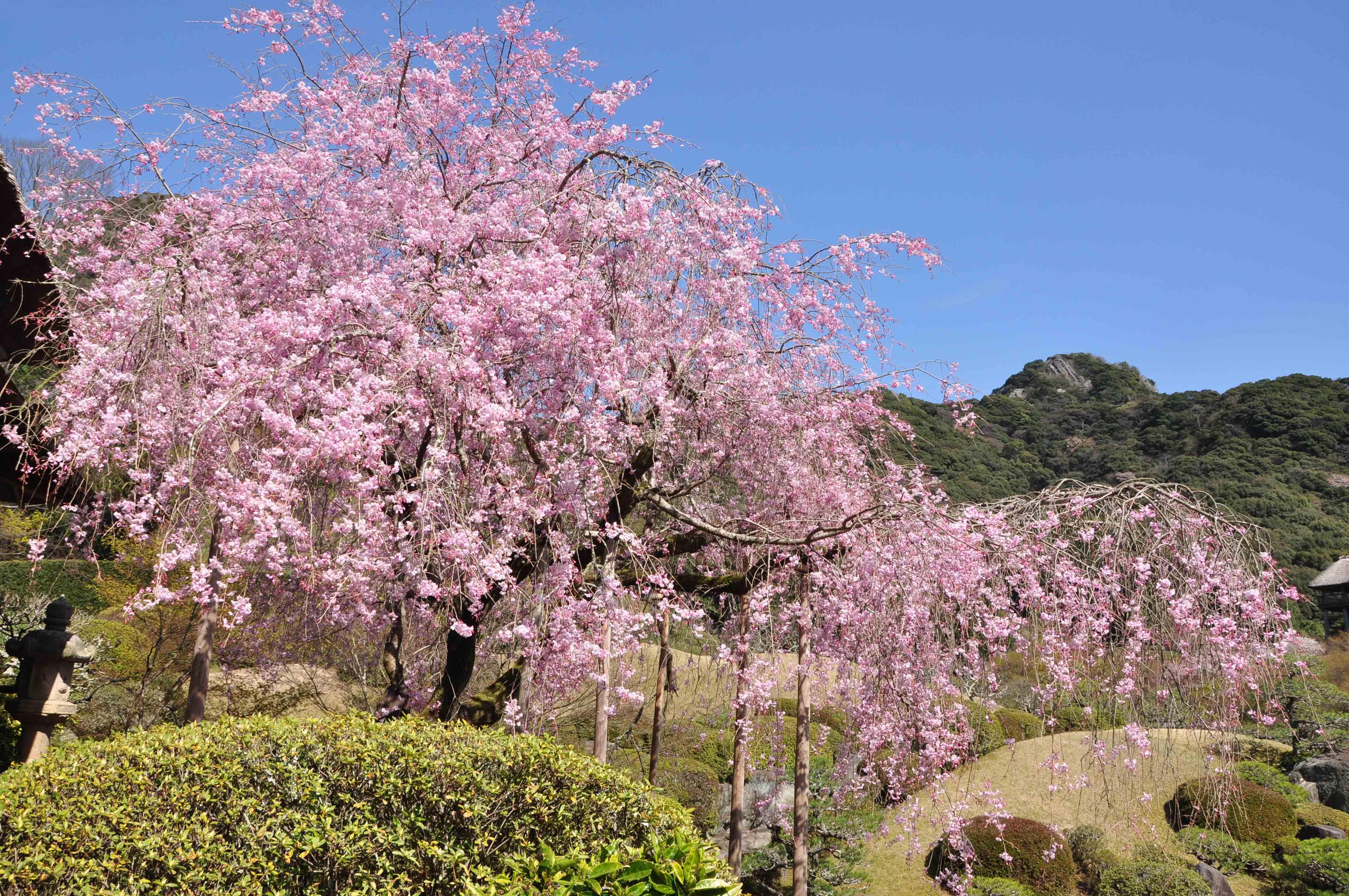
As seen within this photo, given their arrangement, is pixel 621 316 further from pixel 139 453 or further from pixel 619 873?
pixel 619 873

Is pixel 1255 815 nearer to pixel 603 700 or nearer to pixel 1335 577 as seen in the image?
pixel 603 700

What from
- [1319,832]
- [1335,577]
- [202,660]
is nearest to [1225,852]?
[1319,832]

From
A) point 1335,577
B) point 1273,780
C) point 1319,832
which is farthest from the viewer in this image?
point 1335,577

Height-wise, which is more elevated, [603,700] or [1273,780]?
[603,700]

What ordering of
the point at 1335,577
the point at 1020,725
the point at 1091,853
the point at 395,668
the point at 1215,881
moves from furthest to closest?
the point at 1335,577, the point at 1020,725, the point at 1091,853, the point at 1215,881, the point at 395,668

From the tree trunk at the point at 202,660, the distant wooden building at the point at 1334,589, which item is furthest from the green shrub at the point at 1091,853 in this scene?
the distant wooden building at the point at 1334,589

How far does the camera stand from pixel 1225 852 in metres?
11.4

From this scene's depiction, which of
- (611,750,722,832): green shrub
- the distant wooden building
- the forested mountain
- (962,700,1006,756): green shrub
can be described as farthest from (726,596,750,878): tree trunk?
the distant wooden building

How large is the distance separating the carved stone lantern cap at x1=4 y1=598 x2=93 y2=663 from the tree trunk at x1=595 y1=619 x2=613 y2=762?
4.25m

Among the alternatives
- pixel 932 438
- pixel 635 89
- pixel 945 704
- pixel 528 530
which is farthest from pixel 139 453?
pixel 932 438

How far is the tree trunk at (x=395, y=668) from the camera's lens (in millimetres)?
6969

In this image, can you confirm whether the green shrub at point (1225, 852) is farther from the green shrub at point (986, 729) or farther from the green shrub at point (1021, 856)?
the green shrub at point (986, 729)

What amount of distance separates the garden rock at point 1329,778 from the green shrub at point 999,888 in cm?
596

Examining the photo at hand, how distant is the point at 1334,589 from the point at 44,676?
2576cm
